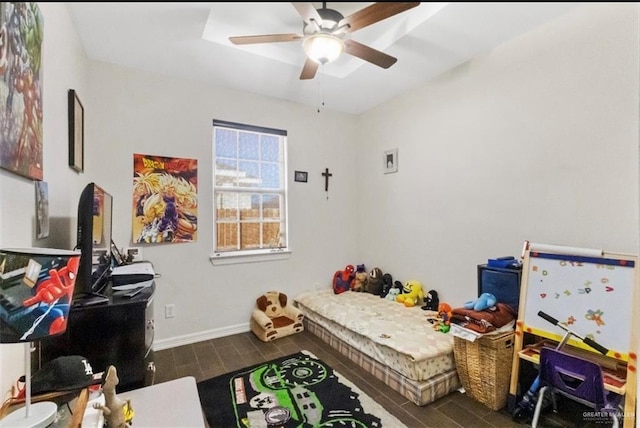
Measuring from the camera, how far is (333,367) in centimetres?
229

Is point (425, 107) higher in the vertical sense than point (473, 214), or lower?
higher

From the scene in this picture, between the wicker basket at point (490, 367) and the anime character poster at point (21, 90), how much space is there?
242 centimetres

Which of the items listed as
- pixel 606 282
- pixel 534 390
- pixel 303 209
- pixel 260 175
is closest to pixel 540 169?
pixel 606 282

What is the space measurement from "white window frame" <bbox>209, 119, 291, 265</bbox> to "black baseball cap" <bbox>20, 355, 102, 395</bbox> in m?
1.91

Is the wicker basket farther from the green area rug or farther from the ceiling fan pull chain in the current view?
the ceiling fan pull chain

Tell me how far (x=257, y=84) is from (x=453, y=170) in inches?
83.1

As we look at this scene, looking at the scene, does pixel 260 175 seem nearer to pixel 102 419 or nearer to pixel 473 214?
pixel 473 214

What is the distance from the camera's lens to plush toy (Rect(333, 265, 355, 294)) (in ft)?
11.3

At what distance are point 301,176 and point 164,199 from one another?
1.47 m

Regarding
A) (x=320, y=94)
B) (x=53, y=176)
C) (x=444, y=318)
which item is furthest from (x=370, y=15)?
(x=444, y=318)

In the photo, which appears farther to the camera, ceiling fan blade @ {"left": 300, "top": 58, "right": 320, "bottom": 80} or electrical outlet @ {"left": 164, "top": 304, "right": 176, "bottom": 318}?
electrical outlet @ {"left": 164, "top": 304, "right": 176, "bottom": 318}

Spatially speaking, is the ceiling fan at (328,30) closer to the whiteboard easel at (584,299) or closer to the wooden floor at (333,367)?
the whiteboard easel at (584,299)

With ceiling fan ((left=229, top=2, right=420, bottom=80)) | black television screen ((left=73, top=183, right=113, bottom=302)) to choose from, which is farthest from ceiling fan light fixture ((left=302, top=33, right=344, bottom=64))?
black television screen ((left=73, top=183, right=113, bottom=302))

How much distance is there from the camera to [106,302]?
1.34 m
